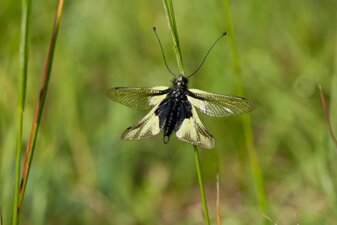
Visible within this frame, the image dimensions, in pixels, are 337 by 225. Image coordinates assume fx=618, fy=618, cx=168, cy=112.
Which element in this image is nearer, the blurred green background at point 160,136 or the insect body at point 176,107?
the insect body at point 176,107

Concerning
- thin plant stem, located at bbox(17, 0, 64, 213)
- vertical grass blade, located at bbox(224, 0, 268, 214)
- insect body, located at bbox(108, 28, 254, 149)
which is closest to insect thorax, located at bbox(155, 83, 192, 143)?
insect body, located at bbox(108, 28, 254, 149)

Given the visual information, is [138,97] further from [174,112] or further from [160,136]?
[160,136]

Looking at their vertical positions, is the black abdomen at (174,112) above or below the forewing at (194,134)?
above

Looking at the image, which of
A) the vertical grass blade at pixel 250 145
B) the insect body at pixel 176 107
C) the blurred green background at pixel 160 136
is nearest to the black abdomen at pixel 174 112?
the insect body at pixel 176 107

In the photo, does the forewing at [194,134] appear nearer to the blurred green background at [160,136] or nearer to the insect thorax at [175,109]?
the insect thorax at [175,109]

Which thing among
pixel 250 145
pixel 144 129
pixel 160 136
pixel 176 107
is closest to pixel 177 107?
pixel 176 107

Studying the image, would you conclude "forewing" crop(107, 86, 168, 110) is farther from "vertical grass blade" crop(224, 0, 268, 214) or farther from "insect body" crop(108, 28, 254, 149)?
"vertical grass blade" crop(224, 0, 268, 214)
